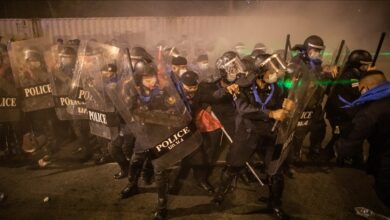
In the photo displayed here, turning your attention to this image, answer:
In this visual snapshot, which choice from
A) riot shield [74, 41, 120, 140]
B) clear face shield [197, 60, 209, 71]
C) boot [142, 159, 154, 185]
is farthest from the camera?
clear face shield [197, 60, 209, 71]

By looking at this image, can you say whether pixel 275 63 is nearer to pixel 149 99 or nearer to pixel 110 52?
pixel 149 99

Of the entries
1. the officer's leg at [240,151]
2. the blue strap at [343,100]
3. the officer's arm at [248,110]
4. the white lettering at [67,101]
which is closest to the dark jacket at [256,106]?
the officer's arm at [248,110]

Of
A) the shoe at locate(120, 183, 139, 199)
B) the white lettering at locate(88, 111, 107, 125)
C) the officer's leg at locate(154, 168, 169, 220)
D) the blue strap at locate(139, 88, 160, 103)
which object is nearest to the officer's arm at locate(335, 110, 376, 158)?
the officer's leg at locate(154, 168, 169, 220)

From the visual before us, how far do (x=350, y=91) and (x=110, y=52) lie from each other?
187 inches

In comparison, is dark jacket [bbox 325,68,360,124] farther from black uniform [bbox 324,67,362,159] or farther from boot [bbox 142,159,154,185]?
boot [bbox 142,159,154,185]

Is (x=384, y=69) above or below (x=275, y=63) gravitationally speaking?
below

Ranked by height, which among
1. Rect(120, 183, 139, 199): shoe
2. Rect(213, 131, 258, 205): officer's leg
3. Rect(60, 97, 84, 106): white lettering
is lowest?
Rect(120, 183, 139, 199): shoe

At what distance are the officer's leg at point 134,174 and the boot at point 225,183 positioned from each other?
4.75 ft

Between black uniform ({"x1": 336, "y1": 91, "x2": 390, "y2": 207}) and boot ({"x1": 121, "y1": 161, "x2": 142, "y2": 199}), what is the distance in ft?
11.5

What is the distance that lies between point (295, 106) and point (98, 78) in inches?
127

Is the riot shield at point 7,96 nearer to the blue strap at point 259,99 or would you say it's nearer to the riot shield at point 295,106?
the blue strap at point 259,99

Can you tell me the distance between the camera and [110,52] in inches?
203

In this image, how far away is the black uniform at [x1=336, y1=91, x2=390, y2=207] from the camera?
397 cm

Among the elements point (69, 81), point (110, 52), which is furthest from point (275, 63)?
point (69, 81)
